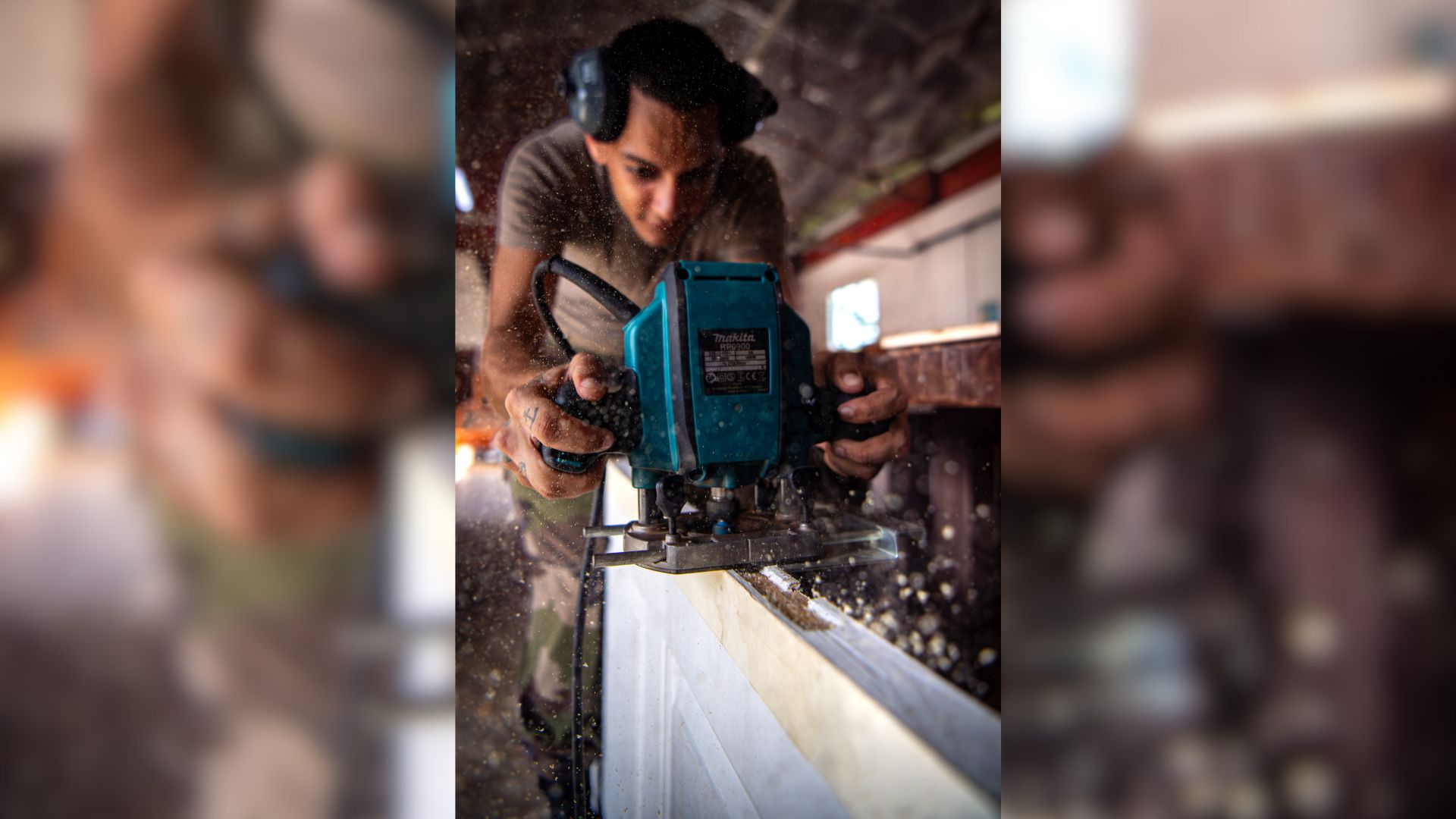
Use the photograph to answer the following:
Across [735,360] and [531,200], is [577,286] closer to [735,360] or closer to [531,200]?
[531,200]

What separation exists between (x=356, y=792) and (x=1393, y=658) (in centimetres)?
69

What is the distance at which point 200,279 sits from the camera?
0.45 m

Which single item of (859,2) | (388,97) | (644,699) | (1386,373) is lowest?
(644,699)

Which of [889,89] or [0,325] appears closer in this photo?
[0,325]

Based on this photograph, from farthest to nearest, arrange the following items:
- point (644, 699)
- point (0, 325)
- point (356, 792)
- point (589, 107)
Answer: point (644, 699), point (589, 107), point (356, 792), point (0, 325)

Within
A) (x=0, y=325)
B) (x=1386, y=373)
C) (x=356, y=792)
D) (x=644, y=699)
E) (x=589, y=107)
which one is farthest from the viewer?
(x=644, y=699)

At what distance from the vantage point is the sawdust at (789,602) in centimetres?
68

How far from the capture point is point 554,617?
911mm

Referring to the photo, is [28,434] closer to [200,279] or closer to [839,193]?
[200,279]

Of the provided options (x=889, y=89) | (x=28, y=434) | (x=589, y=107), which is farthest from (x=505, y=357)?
(x=889, y=89)

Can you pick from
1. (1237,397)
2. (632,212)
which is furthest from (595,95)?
(1237,397)

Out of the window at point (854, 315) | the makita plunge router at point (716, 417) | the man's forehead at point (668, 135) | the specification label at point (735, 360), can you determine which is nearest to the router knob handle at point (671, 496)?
the makita plunge router at point (716, 417)

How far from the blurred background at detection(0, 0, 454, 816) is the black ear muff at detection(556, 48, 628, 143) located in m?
0.29

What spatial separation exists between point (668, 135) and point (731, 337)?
0.29 meters
